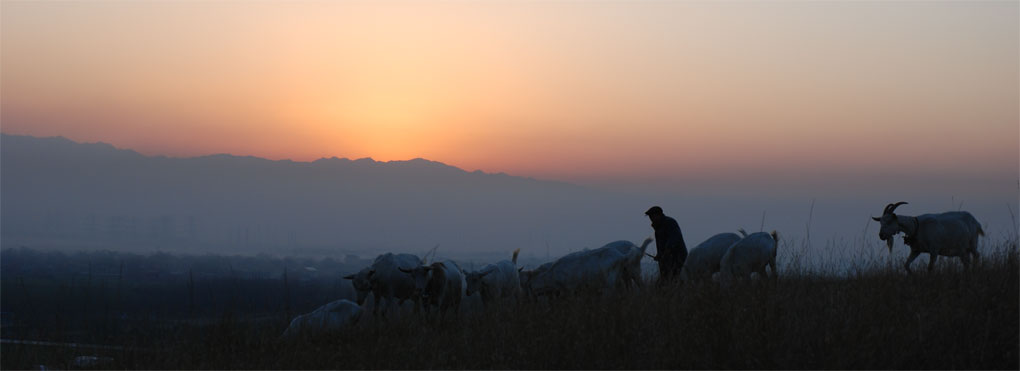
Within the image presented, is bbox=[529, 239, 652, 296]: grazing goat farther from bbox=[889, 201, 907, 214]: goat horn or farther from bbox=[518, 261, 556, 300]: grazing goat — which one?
bbox=[889, 201, 907, 214]: goat horn

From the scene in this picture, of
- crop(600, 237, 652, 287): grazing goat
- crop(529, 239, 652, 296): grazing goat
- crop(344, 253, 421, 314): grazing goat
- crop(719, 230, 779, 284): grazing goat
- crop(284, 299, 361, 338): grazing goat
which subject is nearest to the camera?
crop(284, 299, 361, 338): grazing goat

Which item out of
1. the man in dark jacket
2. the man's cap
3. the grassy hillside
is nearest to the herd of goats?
the man in dark jacket

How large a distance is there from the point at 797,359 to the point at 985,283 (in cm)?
366

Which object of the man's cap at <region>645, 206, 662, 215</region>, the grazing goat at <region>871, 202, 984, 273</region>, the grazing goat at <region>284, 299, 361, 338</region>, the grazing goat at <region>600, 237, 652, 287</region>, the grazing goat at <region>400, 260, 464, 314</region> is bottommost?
the grazing goat at <region>284, 299, 361, 338</region>

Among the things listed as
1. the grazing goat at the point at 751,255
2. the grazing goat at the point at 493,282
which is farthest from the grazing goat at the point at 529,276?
the grazing goat at the point at 751,255

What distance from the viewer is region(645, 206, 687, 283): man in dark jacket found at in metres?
16.7

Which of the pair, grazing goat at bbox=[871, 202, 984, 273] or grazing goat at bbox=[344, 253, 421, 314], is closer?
grazing goat at bbox=[871, 202, 984, 273]

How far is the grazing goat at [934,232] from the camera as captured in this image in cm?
1545

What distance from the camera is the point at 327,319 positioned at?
15.5 m

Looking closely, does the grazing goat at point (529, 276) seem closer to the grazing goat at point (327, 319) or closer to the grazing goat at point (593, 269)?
the grazing goat at point (593, 269)

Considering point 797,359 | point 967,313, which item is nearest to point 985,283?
point 967,313

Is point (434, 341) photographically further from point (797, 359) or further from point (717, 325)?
point (797, 359)

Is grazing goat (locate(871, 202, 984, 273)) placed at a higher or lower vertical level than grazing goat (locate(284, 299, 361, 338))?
higher

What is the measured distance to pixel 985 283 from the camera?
10984 millimetres
